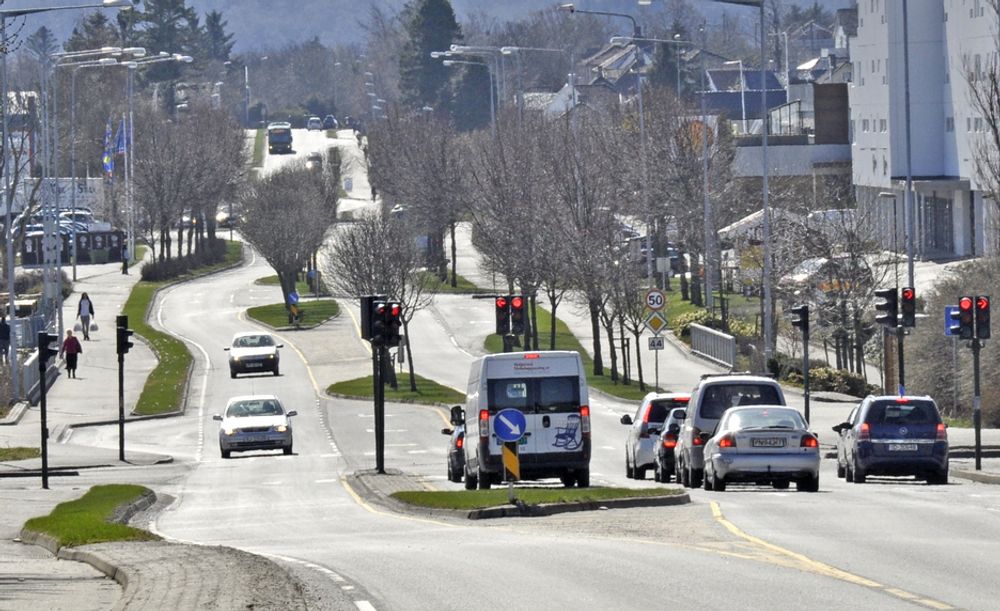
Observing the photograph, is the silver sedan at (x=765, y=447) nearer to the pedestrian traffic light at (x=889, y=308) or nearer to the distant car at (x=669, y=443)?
the distant car at (x=669, y=443)

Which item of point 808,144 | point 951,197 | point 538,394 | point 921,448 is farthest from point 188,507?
point 808,144

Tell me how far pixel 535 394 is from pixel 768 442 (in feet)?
15.5

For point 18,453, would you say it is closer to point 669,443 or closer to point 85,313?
point 669,443

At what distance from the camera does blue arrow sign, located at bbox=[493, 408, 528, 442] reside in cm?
2503

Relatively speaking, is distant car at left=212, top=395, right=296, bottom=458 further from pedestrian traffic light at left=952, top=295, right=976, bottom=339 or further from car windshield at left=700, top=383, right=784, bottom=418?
car windshield at left=700, top=383, right=784, bottom=418

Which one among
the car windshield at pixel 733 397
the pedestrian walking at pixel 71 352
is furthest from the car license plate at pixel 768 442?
the pedestrian walking at pixel 71 352

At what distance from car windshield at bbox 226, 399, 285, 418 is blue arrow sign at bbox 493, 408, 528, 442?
22064 millimetres

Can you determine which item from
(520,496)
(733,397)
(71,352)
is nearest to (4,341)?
(71,352)

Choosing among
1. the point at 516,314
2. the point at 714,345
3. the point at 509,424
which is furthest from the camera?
the point at 714,345

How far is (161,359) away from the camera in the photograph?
230 feet

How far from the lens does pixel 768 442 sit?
2822cm

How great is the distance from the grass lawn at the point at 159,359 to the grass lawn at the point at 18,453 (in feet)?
38.3

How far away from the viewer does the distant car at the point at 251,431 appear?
45219mm

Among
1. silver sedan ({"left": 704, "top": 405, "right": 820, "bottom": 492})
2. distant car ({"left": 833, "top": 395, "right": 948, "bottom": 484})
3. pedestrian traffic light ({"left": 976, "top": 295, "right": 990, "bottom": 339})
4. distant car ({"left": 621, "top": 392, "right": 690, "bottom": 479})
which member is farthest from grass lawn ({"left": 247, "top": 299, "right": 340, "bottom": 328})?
silver sedan ({"left": 704, "top": 405, "right": 820, "bottom": 492})
